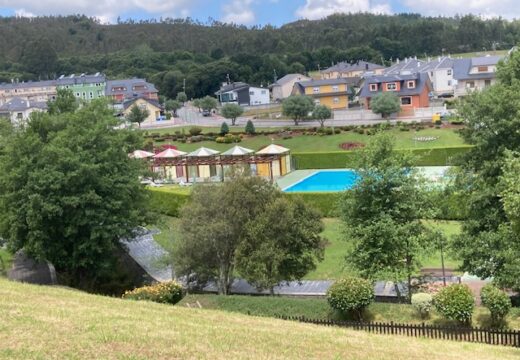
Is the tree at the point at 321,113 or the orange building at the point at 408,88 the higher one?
the orange building at the point at 408,88

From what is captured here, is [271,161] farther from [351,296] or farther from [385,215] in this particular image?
[351,296]

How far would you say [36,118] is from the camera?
2561cm

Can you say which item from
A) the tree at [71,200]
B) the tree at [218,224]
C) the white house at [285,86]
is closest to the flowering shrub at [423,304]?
the tree at [218,224]

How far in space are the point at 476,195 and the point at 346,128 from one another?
40051 millimetres

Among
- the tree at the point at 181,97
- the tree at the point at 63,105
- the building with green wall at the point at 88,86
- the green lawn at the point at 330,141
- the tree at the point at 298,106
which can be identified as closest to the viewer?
the tree at the point at 63,105

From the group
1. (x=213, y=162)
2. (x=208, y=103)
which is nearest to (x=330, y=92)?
(x=208, y=103)

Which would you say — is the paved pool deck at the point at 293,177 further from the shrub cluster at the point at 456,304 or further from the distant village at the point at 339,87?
the shrub cluster at the point at 456,304

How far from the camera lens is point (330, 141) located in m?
53.9

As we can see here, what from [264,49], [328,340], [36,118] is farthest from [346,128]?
[264,49]

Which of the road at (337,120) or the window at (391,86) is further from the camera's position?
the window at (391,86)

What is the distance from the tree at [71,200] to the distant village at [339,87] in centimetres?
3008

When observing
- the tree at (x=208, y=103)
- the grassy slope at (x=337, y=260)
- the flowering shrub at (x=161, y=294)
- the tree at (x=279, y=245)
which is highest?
the tree at (x=208, y=103)

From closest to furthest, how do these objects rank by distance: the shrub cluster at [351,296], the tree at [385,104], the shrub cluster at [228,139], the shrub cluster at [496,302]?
the shrub cluster at [496,302] < the shrub cluster at [351,296] < the shrub cluster at [228,139] < the tree at [385,104]

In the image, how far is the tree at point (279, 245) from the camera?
17688 mm
